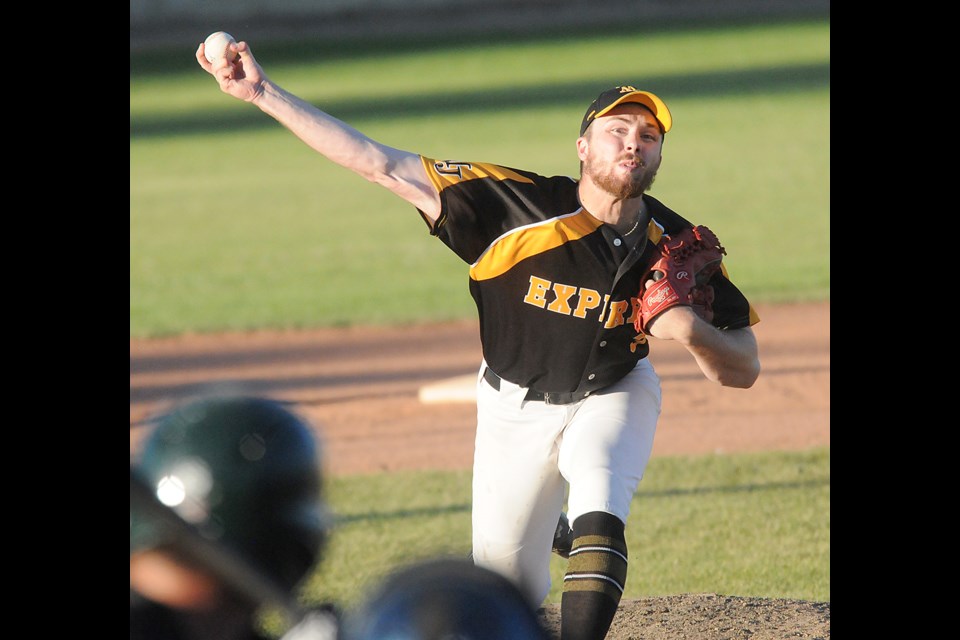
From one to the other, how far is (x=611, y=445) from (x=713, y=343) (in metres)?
0.53

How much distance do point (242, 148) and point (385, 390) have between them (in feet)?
50.9

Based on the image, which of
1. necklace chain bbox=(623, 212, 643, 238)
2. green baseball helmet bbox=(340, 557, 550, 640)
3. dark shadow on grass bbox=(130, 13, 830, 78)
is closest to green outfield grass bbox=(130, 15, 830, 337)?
dark shadow on grass bbox=(130, 13, 830, 78)

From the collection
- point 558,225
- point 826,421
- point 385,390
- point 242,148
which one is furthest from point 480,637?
point 242,148

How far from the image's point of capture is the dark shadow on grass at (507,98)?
89.1 ft

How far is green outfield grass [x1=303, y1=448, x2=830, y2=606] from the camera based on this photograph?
6.25m

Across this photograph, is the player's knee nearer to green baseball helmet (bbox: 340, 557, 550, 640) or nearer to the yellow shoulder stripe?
green baseball helmet (bbox: 340, 557, 550, 640)

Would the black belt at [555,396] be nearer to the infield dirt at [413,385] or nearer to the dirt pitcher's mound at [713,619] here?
the dirt pitcher's mound at [713,619]

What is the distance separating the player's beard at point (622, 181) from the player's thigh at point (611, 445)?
73 cm

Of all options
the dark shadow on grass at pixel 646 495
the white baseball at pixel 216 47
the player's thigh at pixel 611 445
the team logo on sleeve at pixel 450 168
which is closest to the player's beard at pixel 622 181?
the team logo on sleeve at pixel 450 168

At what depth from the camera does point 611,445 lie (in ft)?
14.9

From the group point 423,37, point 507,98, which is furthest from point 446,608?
point 423,37

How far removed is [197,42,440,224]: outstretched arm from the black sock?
4.97 feet

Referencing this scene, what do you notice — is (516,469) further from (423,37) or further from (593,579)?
(423,37)

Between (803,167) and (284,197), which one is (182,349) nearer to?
(284,197)
